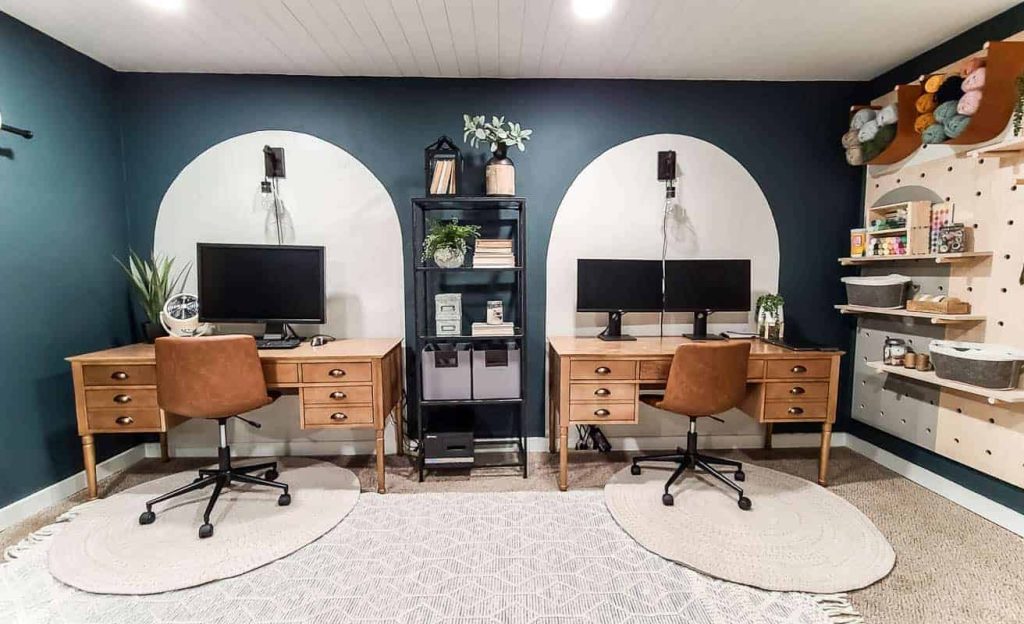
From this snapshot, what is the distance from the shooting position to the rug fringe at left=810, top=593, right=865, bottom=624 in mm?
1534

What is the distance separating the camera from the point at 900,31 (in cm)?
226

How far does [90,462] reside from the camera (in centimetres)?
229

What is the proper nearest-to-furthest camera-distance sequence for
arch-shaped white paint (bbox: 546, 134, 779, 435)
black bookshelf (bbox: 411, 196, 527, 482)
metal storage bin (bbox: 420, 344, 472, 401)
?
metal storage bin (bbox: 420, 344, 472, 401) → black bookshelf (bbox: 411, 196, 527, 482) → arch-shaped white paint (bbox: 546, 134, 779, 435)

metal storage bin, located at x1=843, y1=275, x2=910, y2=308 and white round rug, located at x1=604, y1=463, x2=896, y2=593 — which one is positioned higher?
metal storage bin, located at x1=843, y1=275, x2=910, y2=308

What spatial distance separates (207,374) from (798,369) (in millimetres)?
3017

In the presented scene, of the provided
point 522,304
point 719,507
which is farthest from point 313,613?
point 719,507

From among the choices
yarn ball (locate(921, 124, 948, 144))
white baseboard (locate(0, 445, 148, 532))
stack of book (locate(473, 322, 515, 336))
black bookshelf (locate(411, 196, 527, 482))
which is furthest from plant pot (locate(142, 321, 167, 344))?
yarn ball (locate(921, 124, 948, 144))

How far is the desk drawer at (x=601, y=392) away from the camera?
2.36 meters

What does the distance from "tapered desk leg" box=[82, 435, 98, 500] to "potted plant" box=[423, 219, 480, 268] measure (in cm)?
201

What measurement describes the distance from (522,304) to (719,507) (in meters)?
1.47

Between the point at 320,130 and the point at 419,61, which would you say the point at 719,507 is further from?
the point at 320,130

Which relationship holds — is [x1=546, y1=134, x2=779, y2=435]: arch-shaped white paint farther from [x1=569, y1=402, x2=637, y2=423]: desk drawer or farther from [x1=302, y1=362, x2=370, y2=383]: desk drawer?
[x1=302, y1=362, x2=370, y2=383]: desk drawer

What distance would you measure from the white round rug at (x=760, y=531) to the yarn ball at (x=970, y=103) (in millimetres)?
2048

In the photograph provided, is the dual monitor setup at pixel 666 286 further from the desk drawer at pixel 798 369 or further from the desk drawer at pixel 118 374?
the desk drawer at pixel 118 374
